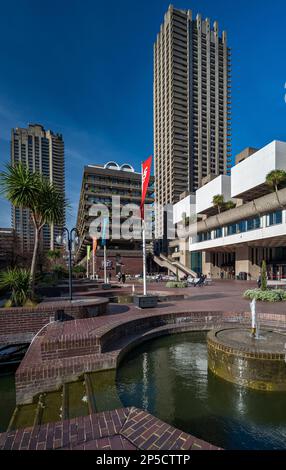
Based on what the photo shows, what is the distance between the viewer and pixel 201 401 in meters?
4.62

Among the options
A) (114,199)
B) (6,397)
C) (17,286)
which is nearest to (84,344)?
(6,397)

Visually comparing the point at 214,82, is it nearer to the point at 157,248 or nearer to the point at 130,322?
the point at 157,248

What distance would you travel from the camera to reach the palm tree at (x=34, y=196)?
32.1 feet

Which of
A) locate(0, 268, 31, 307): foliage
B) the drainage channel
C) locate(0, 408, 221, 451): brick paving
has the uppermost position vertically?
locate(0, 268, 31, 307): foliage

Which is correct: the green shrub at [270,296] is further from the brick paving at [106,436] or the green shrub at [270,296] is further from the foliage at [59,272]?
the foliage at [59,272]

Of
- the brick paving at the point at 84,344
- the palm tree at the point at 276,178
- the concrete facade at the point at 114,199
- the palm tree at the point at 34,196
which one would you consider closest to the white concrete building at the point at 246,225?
the palm tree at the point at 276,178

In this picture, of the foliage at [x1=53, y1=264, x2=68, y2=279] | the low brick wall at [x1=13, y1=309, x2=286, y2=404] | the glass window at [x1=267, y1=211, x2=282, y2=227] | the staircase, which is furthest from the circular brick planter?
the staircase

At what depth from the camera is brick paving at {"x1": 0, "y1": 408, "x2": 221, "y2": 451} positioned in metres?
2.64

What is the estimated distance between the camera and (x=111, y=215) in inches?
2280

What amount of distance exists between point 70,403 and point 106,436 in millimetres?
1839

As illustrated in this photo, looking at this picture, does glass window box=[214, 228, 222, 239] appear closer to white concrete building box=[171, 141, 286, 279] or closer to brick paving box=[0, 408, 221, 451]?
white concrete building box=[171, 141, 286, 279]

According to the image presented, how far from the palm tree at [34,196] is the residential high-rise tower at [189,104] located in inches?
3801

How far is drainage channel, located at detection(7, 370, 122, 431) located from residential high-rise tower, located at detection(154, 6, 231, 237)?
4049 inches
